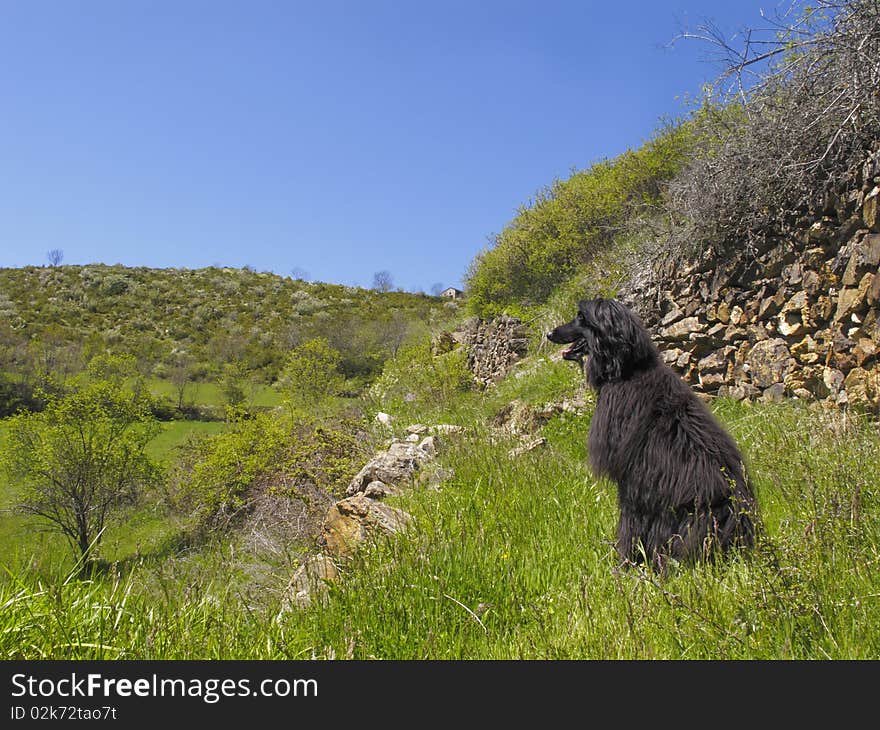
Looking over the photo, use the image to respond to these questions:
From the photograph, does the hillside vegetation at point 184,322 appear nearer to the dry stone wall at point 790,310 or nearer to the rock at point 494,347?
the rock at point 494,347

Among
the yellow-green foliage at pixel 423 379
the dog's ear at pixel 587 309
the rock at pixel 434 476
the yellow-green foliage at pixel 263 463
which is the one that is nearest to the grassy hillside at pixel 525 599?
the rock at pixel 434 476

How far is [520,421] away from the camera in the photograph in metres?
7.97

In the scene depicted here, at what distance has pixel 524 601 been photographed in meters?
2.49

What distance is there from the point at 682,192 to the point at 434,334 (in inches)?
436

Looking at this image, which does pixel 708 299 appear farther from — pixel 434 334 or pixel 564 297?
pixel 434 334

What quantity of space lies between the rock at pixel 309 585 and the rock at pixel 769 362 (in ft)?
18.1

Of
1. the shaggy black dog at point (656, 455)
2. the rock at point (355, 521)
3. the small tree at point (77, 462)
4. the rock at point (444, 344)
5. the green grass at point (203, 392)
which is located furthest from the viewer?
the green grass at point (203, 392)

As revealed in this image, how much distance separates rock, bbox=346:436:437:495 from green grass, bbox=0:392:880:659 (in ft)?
6.09

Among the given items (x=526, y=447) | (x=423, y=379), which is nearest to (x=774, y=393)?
(x=526, y=447)

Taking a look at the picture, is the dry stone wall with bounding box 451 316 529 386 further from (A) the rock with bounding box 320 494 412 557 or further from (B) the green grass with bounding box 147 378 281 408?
(B) the green grass with bounding box 147 378 281 408

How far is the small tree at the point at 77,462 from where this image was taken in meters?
24.5

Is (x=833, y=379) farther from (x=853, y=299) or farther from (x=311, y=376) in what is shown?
(x=311, y=376)

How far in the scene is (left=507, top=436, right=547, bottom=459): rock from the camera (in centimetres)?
538

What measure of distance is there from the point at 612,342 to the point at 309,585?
2.29m
